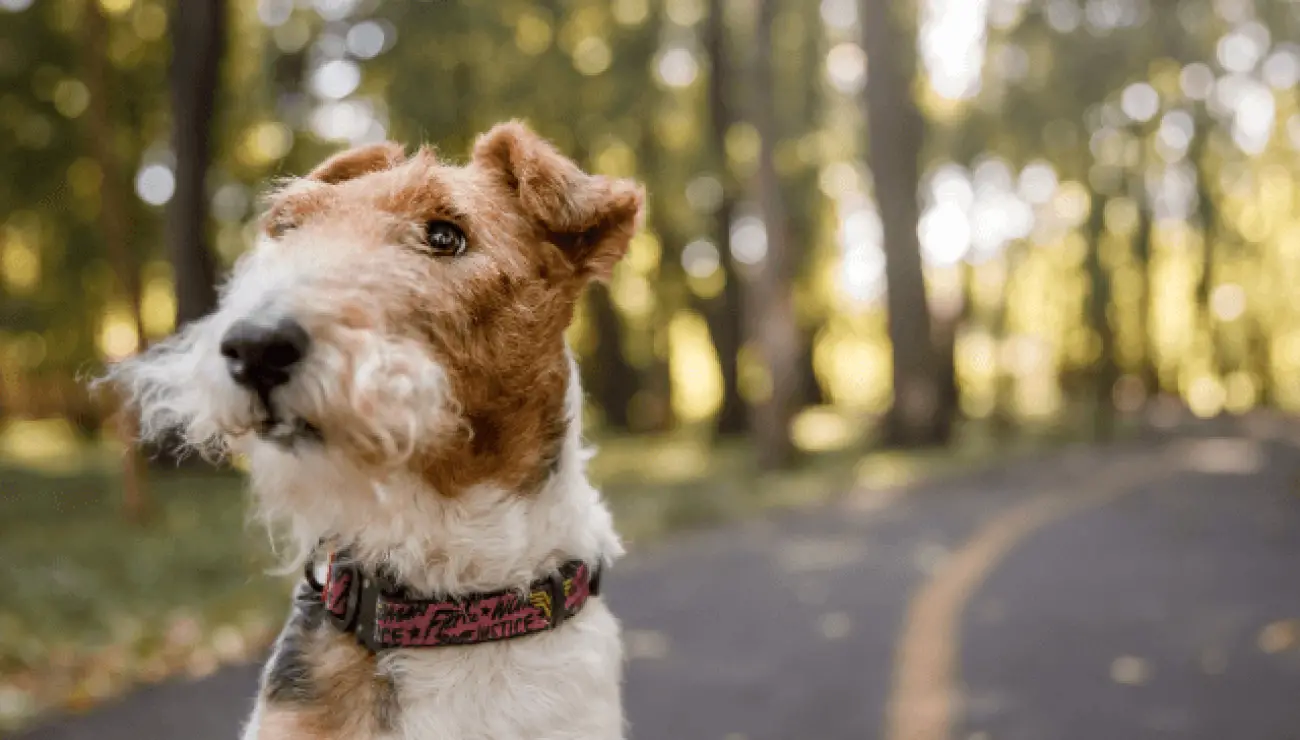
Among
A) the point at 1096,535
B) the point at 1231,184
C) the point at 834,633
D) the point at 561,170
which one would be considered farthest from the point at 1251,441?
the point at 561,170

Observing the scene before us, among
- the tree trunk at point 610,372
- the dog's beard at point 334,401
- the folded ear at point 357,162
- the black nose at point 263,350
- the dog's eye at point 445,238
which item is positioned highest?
the folded ear at point 357,162

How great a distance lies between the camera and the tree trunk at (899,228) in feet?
64.3

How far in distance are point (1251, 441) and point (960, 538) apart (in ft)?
51.9

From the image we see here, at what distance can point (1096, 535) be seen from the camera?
34.0 ft

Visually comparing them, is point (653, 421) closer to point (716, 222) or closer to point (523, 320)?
point (716, 222)

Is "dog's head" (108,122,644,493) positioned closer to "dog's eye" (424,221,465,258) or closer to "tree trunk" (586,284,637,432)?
"dog's eye" (424,221,465,258)

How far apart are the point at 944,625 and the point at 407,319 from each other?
5602 mm

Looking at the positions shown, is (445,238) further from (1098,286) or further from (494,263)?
(1098,286)

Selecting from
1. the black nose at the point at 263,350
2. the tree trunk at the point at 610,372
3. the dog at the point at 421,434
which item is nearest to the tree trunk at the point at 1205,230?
the tree trunk at the point at 610,372

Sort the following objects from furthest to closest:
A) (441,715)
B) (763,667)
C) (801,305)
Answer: (801,305), (763,667), (441,715)

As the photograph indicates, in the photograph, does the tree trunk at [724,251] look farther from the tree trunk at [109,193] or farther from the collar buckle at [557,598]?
the collar buckle at [557,598]

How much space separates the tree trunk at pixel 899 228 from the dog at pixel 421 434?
58.1ft

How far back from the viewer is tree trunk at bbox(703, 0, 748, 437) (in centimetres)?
2292

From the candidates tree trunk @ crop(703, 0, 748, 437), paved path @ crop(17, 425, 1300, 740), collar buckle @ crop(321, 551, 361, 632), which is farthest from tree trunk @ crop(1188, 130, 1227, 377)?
collar buckle @ crop(321, 551, 361, 632)
